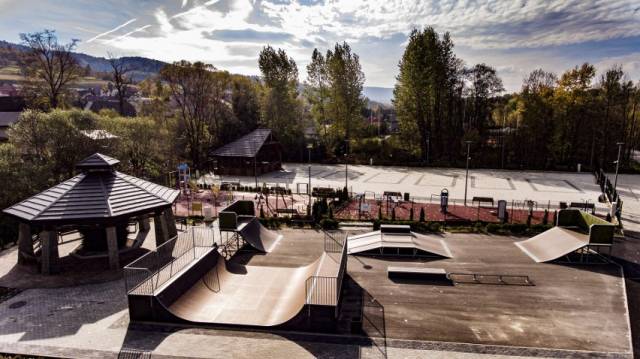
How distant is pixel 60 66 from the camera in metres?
44.9

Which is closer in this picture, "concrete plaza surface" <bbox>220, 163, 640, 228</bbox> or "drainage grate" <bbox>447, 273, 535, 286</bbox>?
"drainage grate" <bbox>447, 273, 535, 286</bbox>

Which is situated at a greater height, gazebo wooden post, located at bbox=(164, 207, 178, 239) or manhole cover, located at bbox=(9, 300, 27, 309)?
gazebo wooden post, located at bbox=(164, 207, 178, 239)

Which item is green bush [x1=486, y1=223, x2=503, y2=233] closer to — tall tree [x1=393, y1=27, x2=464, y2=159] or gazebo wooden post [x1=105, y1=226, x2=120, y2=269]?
gazebo wooden post [x1=105, y1=226, x2=120, y2=269]

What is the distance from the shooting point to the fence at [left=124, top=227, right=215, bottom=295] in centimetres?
1316

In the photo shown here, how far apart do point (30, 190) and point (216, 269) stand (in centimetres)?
1352

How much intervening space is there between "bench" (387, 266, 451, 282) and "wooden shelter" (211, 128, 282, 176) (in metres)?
27.8

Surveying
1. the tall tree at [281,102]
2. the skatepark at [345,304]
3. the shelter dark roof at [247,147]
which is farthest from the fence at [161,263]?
the tall tree at [281,102]

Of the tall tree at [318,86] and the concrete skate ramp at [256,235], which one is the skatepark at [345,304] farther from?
the tall tree at [318,86]

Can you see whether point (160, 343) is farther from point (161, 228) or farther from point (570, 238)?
point (570, 238)

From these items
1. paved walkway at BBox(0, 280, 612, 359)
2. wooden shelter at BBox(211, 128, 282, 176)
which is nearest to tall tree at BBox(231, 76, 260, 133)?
wooden shelter at BBox(211, 128, 282, 176)

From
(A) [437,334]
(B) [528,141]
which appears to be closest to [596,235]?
(A) [437,334]

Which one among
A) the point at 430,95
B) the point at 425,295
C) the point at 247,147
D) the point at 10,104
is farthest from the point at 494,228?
the point at 10,104

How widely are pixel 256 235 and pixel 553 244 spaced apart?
15.1 metres

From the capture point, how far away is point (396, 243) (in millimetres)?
19156
